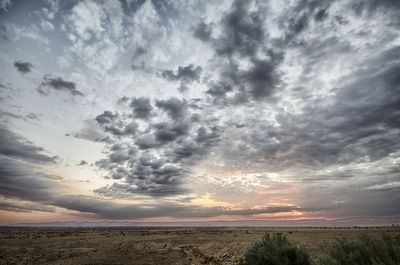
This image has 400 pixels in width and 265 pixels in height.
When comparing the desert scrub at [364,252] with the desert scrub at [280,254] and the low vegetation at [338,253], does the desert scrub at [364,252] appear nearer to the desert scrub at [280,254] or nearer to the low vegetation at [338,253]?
the low vegetation at [338,253]

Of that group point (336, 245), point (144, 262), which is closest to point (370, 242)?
point (336, 245)

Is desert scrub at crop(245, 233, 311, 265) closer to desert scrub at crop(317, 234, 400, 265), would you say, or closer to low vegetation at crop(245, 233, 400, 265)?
low vegetation at crop(245, 233, 400, 265)

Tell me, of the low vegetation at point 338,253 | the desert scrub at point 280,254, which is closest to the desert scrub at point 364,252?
the low vegetation at point 338,253

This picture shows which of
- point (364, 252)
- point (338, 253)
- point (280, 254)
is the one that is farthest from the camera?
point (280, 254)

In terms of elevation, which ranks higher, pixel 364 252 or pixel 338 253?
pixel 364 252

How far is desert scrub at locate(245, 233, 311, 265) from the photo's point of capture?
9750 millimetres

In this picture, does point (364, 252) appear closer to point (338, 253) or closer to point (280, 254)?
point (338, 253)

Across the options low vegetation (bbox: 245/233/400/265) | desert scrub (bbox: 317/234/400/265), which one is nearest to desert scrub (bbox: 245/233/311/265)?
low vegetation (bbox: 245/233/400/265)

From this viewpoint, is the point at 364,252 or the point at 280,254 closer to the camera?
Answer: the point at 364,252

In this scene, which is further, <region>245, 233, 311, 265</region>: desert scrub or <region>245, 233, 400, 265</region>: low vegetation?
<region>245, 233, 311, 265</region>: desert scrub

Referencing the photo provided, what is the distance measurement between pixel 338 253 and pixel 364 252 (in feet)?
3.11

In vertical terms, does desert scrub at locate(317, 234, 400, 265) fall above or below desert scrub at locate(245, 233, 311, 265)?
above

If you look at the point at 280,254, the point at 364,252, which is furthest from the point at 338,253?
the point at 280,254

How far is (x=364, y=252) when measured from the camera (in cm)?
697
